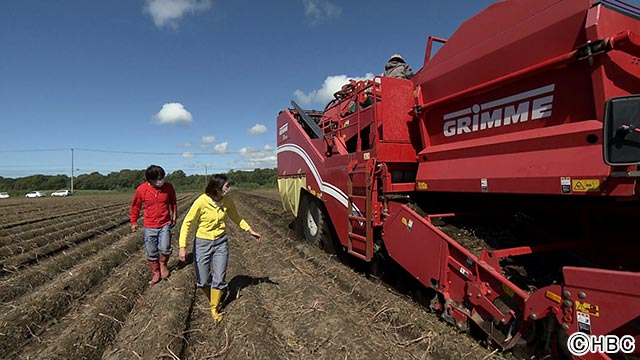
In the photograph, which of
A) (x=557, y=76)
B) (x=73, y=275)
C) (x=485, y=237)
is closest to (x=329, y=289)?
(x=485, y=237)

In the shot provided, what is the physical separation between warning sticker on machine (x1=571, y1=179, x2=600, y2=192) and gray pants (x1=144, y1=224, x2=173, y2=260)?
5294 mm

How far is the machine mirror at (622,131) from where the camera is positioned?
1.90 metres

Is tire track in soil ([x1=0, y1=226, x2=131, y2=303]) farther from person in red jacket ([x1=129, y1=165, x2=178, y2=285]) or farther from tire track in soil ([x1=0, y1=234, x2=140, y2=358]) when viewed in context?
person in red jacket ([x1=129, y1=165, x2=178, y2=285])

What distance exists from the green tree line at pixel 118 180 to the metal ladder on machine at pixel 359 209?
87631mm

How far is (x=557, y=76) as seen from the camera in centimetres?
279

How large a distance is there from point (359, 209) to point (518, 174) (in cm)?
226

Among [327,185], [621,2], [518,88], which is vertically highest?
[621,2]

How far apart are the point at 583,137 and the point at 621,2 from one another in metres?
1.03

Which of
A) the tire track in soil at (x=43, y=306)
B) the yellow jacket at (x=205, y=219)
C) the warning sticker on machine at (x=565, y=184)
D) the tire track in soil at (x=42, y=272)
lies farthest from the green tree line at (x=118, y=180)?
the warning sticker on machine at (x=565, y=184)

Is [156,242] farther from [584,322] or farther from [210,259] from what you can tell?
[584,322]

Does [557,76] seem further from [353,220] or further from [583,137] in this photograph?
[353,220]

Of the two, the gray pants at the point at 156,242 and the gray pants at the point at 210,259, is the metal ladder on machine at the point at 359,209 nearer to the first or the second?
the gray pants at the point at 210,259

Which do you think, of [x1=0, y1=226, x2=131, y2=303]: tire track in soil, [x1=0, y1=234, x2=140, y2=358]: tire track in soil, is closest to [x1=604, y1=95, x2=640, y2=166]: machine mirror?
[x1=0, y1=234, x2=140, y2=358]: tire track in soil

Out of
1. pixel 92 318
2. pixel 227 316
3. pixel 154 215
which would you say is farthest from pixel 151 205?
pixel 227 316
